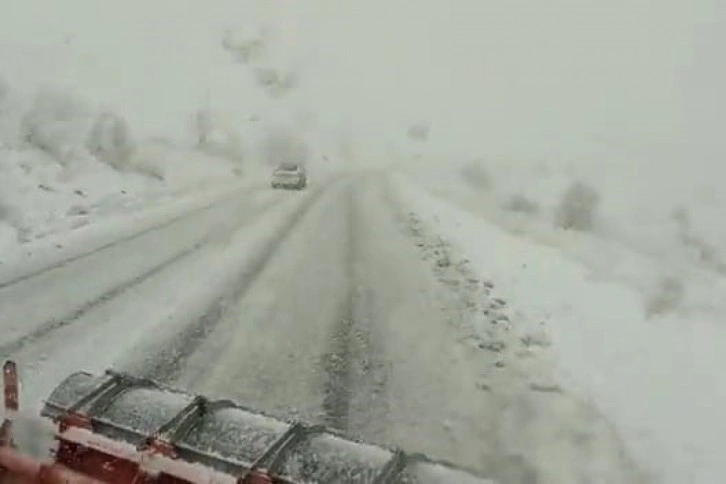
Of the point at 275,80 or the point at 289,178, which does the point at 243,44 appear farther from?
the point at 289,178

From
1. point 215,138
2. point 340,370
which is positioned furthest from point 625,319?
point 215,138

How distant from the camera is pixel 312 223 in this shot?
21750mm


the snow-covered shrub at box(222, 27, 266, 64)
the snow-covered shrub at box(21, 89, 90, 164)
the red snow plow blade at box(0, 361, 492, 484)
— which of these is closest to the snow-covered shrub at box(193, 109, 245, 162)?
the snow-covered shrub at box(21, 89, 90, 164)

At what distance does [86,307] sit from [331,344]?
3.79 metres

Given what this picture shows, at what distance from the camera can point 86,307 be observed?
11.8 m

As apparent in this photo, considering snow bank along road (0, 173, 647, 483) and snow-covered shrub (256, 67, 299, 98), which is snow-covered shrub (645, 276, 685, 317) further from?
snow-covered shrub (256, 67, 299, 98)

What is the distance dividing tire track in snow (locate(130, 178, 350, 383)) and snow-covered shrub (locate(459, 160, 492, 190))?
30617 mm

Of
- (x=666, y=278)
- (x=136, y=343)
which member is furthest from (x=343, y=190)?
(x=136, y=343)

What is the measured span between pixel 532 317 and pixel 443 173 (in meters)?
38.9

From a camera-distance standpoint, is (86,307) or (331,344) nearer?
(331,344)

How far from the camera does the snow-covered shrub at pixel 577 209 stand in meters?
30.9

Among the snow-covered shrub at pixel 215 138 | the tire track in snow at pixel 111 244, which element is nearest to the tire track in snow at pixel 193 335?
the tire track in snow at pixel 111 244

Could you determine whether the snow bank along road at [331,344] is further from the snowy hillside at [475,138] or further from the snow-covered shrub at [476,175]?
the snow-covered shrub at [476,175]

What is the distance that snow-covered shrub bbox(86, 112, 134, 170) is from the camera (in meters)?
33.4
